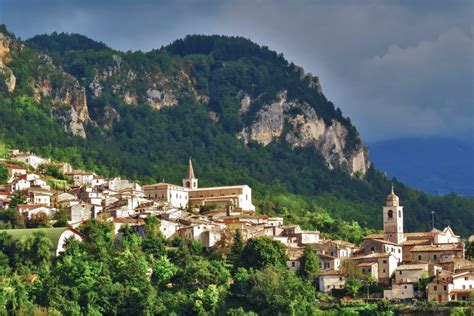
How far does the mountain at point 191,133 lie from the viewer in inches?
6048

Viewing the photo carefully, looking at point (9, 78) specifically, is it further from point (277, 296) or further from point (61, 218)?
point (277, 296)

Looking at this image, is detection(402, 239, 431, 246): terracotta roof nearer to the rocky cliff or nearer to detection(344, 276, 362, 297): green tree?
detection(344, 276, 362, 297): green tree

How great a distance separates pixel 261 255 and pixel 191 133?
90174mm

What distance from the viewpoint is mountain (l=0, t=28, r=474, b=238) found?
15362 cm

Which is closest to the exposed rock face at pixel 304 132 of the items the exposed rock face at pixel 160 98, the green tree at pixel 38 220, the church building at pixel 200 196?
the exposed rock face at pixel 160 98

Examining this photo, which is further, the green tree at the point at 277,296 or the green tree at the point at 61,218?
the green tree at the point at 61,218

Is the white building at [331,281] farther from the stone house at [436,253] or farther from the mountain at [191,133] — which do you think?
the mountain at [191,133]

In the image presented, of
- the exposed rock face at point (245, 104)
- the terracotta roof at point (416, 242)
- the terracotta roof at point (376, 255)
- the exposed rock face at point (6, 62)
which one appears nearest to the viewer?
the terracotta roof at point (376, 255)

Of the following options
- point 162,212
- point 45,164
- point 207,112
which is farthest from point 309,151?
point 162,212

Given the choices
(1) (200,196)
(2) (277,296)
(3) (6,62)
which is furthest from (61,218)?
(3) (6,62)

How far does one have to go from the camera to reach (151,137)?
17925cm

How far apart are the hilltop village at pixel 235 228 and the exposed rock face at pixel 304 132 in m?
59.4

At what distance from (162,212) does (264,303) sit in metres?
21.7

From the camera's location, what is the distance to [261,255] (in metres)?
95.8
